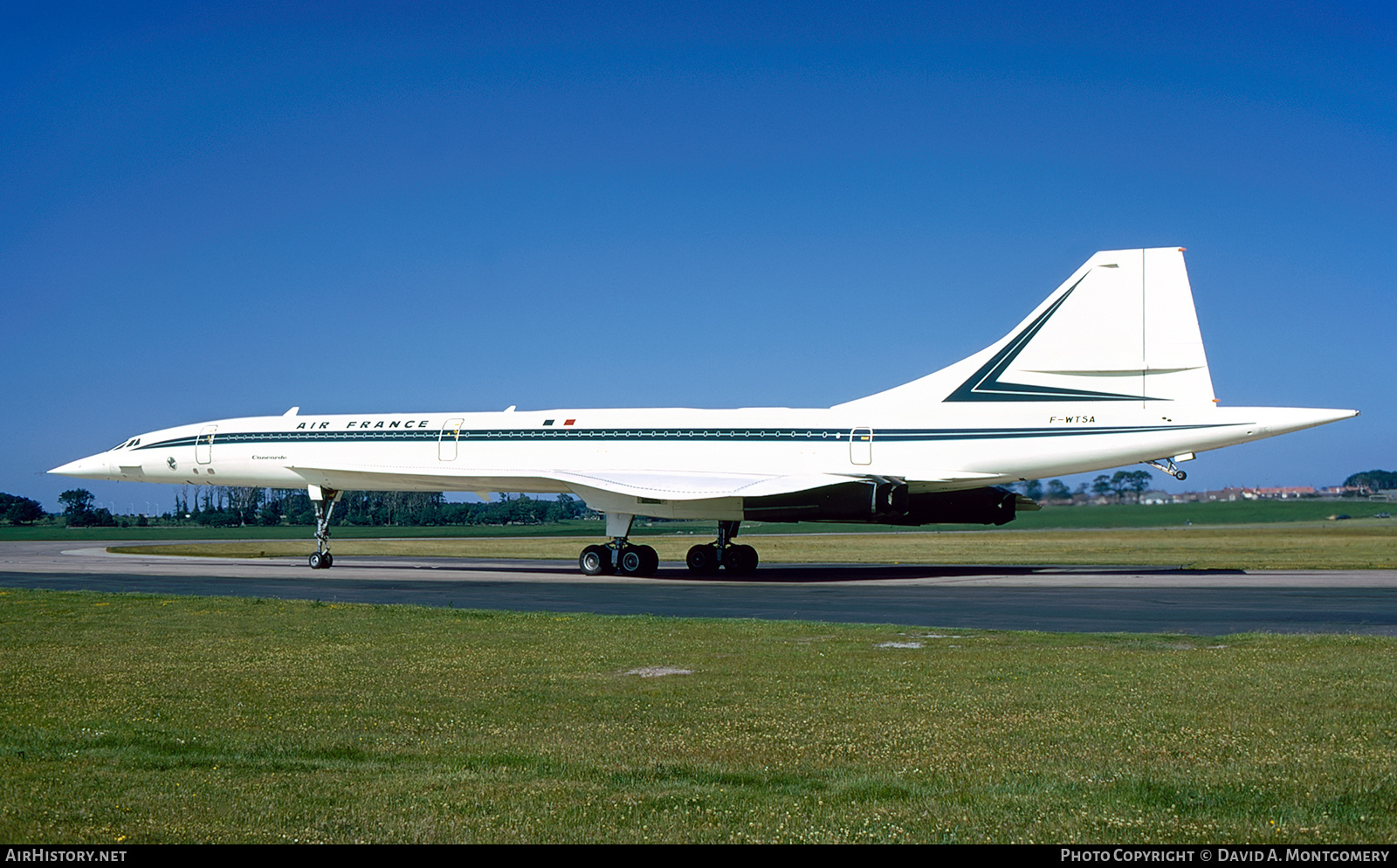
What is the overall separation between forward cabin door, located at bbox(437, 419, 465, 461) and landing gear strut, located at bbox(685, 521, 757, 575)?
6.72 meters

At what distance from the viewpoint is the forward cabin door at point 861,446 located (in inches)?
973

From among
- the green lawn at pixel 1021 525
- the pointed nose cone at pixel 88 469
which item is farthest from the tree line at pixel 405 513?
the pointed nose cone at pixel 88 469

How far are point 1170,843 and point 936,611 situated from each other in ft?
37.9

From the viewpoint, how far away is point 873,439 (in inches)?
973

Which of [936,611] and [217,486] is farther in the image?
[217,486]

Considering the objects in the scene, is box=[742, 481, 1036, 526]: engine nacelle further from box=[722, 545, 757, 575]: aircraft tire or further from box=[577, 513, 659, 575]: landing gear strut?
box=[577, 513, 659, 575]: landing gear strut

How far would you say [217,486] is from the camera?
32.4m

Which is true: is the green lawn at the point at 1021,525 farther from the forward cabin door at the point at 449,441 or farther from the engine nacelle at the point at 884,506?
the forward cabin door at the point at 449,441

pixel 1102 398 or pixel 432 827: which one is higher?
pixel 1102 398

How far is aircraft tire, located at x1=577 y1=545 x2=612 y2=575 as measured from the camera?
26984 millimetres

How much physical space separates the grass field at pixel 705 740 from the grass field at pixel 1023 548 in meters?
19.6

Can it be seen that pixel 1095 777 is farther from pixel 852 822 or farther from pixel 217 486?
pixel 217 486
